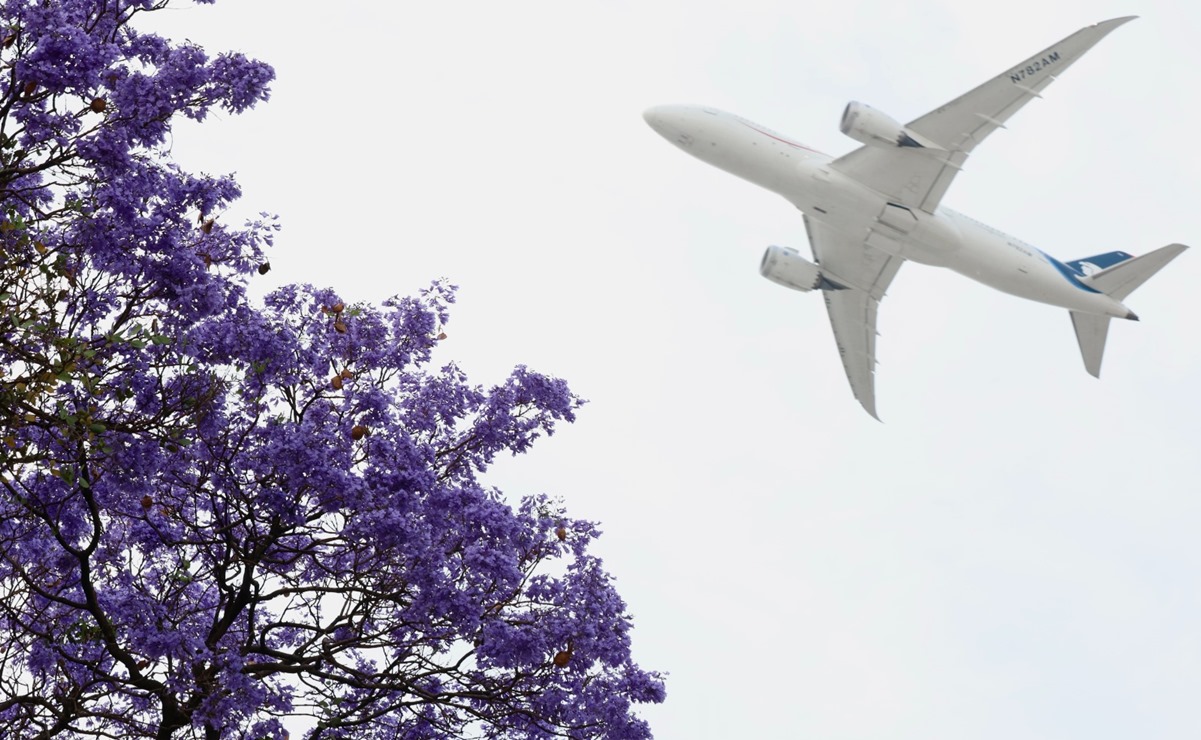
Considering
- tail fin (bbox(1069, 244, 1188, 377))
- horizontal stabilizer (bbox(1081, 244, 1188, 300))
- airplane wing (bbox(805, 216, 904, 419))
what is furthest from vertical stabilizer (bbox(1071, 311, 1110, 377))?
airplane wing (bbox(805, 216, 904, 419))

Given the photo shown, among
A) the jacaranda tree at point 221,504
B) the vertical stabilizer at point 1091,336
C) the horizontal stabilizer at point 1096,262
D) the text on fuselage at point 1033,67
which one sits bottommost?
the jacaranda tree at point 221,504

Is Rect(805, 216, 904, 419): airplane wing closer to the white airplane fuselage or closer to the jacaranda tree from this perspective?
the white airplane fuselage

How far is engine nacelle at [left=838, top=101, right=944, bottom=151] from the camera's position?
92.7ft

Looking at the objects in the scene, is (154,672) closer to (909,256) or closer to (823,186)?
(823,186)

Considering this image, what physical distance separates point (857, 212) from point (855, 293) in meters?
4.44

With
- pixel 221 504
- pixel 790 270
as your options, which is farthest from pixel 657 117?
pixel 221 504

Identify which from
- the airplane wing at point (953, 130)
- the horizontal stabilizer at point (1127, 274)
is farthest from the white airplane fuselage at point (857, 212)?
the airplane wing at point (953, 130)

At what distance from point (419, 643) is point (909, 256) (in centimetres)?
2035

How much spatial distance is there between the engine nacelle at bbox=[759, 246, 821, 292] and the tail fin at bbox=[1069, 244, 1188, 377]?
274 inches

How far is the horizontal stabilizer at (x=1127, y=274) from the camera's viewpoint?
1171 inches

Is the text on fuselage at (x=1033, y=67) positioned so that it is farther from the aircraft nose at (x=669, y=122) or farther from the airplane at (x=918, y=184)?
the aircraft nose at (x=669, y=122)

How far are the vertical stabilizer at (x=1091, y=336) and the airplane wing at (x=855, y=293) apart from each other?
207 inches

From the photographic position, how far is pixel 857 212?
96.6ft

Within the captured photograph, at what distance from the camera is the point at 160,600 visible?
1365cm
